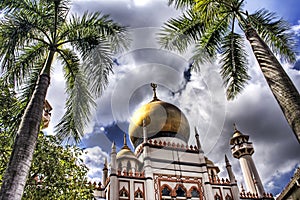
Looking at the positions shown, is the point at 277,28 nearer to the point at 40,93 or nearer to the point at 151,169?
the point at 40,93

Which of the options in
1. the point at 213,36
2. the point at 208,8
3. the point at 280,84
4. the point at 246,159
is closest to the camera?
the point at 280,84

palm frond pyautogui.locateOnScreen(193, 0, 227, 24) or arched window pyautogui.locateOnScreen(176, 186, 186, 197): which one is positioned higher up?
arched window pyautogui.locateOnScreen(176, 186, 186, 197)

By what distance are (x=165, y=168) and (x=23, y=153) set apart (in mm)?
15695

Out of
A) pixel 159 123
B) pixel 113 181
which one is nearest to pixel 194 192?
pixel 113 181

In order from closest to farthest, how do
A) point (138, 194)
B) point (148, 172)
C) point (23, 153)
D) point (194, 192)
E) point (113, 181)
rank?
1. point (23, 153)
2. point (113, 181)
3. point (138, 194)
4. point (148, 172)
5. point (194, 192)

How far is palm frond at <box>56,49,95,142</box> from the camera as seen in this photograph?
8.41 metres

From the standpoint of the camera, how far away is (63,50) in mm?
8625

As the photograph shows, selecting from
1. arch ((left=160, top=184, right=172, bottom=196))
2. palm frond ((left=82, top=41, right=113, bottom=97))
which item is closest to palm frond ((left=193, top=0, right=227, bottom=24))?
palm frond ((left=82, top=41, right=113, bottom=97))

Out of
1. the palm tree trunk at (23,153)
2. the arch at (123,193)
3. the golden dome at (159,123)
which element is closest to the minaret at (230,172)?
the golden dome at (159,123)

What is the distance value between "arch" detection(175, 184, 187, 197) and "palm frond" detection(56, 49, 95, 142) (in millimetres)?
12698

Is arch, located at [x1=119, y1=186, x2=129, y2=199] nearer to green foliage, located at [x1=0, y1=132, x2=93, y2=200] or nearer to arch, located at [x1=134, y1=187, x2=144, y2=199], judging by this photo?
arch, located at [x1=134, y1=187, x2=144, y2=199]

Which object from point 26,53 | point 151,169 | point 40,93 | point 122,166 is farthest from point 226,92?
point 122,166

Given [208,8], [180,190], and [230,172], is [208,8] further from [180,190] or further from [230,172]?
[230,172]

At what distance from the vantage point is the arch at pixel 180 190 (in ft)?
63.2
